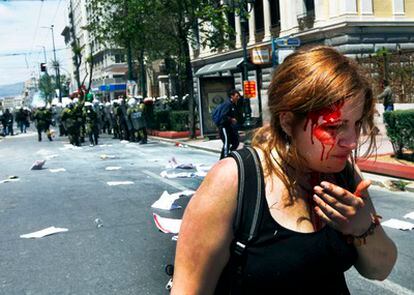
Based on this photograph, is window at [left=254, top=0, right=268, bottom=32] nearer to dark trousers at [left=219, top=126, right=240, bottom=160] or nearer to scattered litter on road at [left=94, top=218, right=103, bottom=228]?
dark trousers at [left=219, top=126, right=240, bottom=160]

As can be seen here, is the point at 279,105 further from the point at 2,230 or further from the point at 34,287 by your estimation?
the point at 2,230

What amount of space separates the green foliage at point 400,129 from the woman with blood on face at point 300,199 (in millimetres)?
9853

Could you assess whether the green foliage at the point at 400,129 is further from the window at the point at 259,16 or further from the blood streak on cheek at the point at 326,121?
the window at the point at 259,16

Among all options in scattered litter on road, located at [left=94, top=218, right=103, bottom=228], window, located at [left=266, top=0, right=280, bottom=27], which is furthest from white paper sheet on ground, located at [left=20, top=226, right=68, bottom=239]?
window, located at [left=266, top=0, right=280, bottom=27]

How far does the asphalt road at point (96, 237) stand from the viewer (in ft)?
15.7

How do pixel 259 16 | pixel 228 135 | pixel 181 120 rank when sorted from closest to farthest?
pixel 228 135, pixel 181 120, pixel 259 16

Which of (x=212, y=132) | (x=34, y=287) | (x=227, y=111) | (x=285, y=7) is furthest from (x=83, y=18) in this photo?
(x=34, y=287)

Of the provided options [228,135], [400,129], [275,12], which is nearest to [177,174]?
[228,135]

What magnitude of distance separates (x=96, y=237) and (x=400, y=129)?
711 cm

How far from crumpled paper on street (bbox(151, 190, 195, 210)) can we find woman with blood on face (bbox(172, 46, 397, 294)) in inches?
253

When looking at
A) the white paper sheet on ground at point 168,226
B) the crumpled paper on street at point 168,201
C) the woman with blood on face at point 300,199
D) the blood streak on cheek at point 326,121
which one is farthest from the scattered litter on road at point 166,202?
the blood streak on cheek at point 326,121

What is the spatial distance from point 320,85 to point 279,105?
13cm

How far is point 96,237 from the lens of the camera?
644 cm

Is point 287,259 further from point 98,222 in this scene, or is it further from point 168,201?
point 168,201
